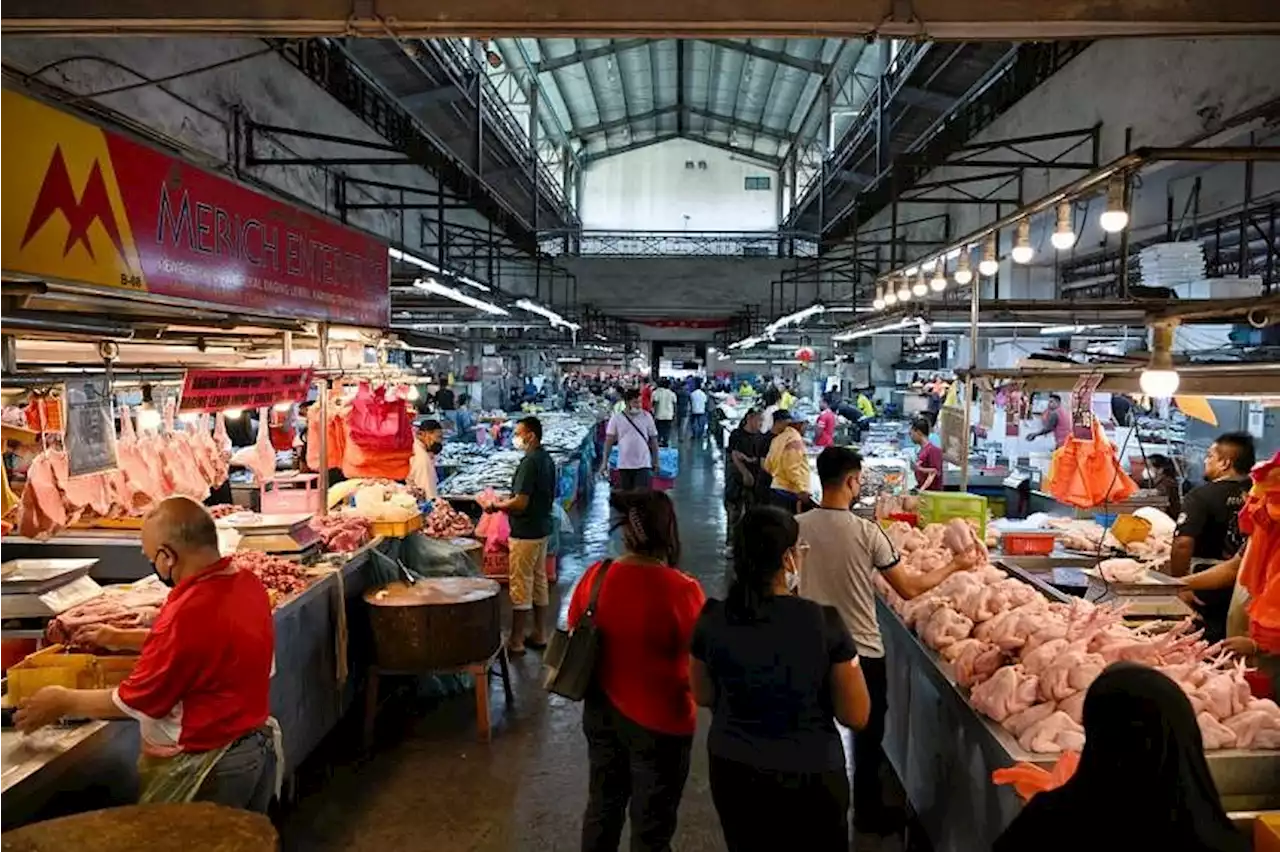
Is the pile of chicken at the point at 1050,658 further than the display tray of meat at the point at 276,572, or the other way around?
the display tray of meat at the point at 276,572

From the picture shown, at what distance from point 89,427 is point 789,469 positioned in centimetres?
757

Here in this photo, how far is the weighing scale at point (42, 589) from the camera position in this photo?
457 cm

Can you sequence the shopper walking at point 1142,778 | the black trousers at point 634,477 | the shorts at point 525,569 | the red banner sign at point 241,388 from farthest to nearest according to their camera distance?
the black trousers at point 634,477, the shorts at point 525,569, the red banner sign at point 241,388, the shopper walking at point 1142,778

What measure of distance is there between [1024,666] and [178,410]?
389 centimetres

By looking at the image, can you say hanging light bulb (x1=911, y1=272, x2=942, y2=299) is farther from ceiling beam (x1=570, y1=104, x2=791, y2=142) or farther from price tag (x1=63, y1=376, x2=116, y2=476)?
ceiling beam (x1=570, y1=104, x2=791, y2=142)

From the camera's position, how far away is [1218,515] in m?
5.70

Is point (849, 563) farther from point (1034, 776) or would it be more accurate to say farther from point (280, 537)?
point (280, 537)

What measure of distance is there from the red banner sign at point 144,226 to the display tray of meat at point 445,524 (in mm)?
2117

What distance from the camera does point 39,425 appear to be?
4.11 m

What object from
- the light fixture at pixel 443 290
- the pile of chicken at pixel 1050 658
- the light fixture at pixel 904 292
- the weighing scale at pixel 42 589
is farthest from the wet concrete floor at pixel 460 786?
the light fixture at pixel 904 292

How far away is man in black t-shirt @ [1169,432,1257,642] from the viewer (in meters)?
5.66

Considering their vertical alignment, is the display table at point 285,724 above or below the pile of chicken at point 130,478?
below

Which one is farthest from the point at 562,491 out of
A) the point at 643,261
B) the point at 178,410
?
the point at 643,261

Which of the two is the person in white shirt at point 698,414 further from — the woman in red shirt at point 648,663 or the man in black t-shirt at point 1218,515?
the woman in red shirt at point 648,663
